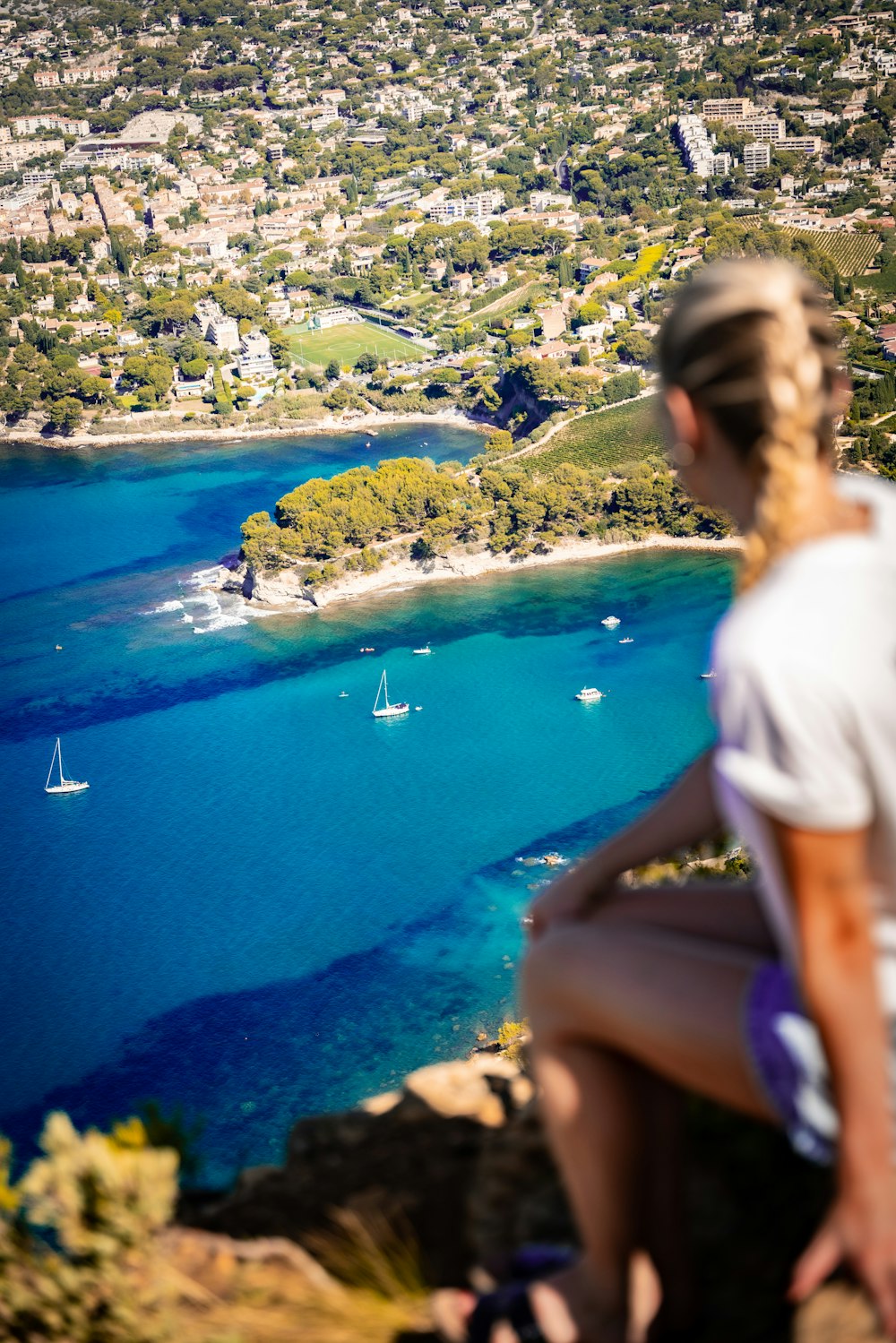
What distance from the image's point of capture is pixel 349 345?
4484 cm

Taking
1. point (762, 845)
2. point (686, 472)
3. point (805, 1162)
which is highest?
point (686, 472)

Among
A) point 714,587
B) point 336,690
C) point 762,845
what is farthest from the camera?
point 714,587

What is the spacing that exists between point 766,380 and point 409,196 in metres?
61.5

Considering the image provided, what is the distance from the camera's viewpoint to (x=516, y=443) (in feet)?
107

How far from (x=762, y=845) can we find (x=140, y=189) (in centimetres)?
6568

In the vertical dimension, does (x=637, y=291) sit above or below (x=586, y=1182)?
below

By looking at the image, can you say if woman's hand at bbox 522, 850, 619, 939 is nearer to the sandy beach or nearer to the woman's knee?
the woman's knee

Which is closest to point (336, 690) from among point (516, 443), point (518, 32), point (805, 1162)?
point (516, 443)

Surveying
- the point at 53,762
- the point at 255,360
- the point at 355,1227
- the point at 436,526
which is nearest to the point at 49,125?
the point at 255,360

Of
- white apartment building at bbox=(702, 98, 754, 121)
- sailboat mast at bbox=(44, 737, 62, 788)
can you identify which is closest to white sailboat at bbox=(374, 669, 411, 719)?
sailboat mast at bbox=(44, 737, 62, 788)

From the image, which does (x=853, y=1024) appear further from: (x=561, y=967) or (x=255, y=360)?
(x=255, y=360)

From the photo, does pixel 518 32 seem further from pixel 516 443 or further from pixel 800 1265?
pixel 800 1265

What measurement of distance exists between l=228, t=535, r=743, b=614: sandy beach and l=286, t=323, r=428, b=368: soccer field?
54.1ft

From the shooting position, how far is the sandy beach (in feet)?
87.2
